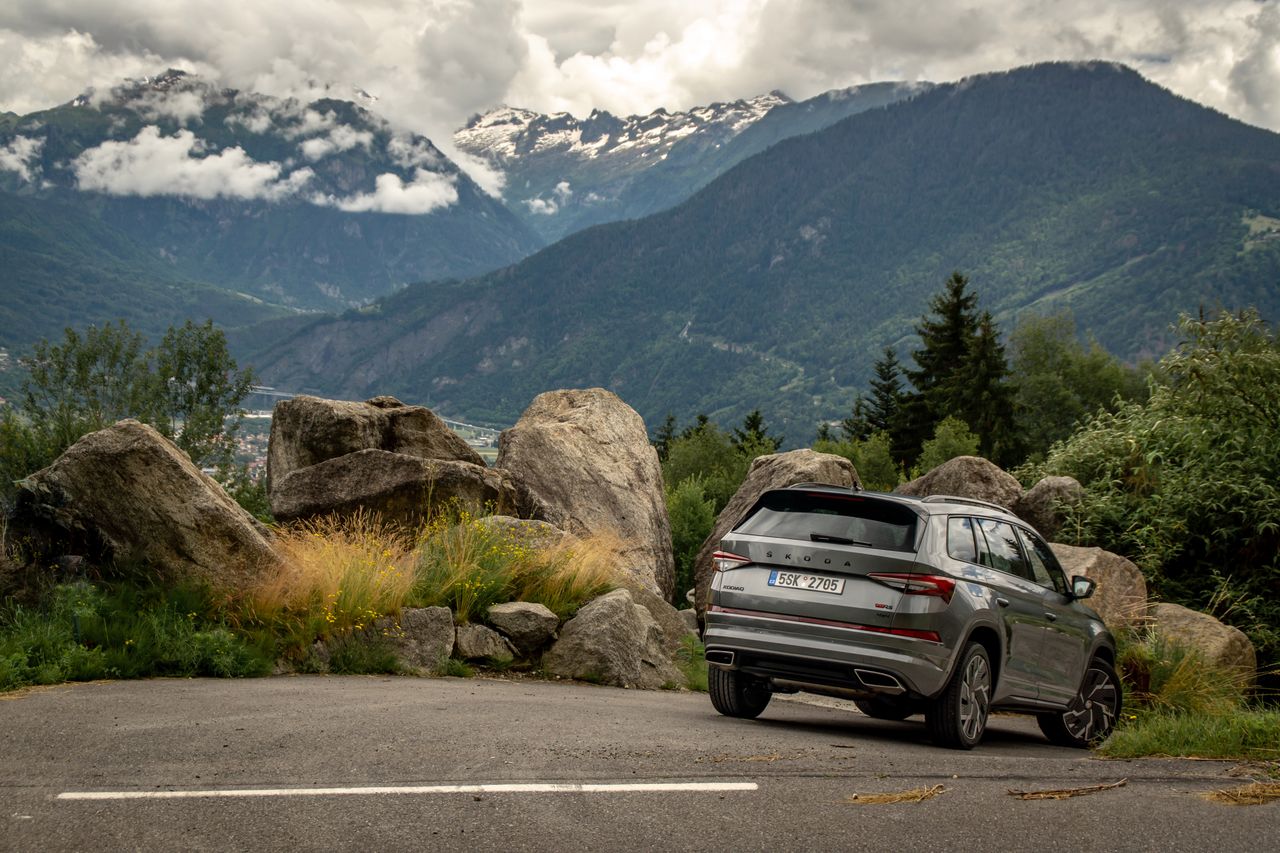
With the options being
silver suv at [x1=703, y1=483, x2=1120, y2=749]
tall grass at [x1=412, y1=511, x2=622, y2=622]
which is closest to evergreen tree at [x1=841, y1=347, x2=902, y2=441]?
tall grass at [x1=412, y1=511, x2=622, y2=622]

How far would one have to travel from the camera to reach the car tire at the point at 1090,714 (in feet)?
37.0

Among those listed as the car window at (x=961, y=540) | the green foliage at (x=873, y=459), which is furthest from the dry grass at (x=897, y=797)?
the green foliage at (x=873, y=459)

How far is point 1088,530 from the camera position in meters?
19.3

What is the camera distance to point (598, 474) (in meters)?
21.5

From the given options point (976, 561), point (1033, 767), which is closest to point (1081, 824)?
point (1033, 767)

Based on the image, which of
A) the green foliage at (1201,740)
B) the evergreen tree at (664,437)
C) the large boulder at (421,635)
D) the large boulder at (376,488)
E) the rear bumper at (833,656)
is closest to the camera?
the green foliage at (1201,740)

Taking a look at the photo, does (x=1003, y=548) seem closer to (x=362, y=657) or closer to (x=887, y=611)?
(x=887, y=611)

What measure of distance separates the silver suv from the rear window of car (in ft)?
0.03

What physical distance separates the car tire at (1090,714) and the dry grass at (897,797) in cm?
448

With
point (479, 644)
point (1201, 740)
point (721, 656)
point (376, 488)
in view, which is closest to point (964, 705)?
point (1201, 740)

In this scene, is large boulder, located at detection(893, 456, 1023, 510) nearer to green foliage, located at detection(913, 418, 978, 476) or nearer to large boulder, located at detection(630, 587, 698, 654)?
large boulder, located at detection(630, 587, 698, 654)

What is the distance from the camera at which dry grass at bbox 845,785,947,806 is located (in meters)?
6.69

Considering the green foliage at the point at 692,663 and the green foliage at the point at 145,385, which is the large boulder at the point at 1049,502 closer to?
the green foliage at the point at 692,663

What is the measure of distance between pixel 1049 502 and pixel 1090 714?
8.84 m
